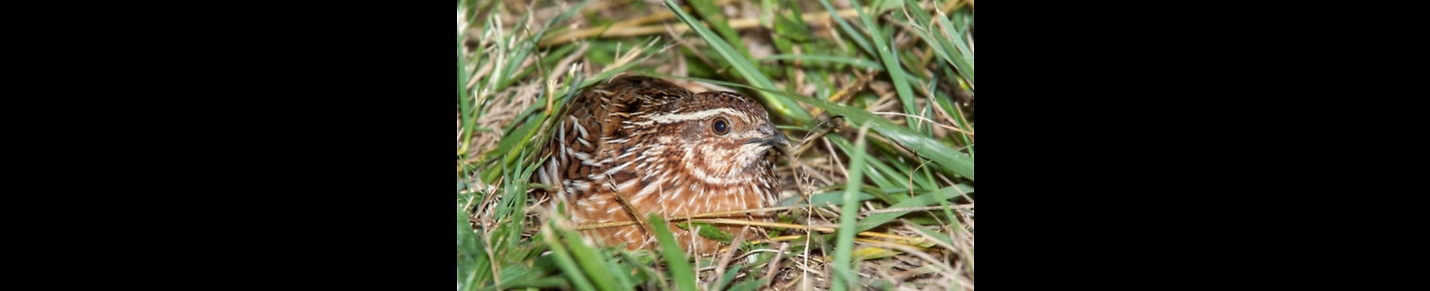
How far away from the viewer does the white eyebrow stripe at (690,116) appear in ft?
11.7

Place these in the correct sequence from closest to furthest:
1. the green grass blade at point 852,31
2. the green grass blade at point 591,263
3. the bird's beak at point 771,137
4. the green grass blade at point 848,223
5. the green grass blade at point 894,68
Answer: the green grass blade at point 848,223, the green grass blade at point 591,263, the bird's beak at point 771,137, the green grass blade at point 894,68, the green grass blade at point 852,31

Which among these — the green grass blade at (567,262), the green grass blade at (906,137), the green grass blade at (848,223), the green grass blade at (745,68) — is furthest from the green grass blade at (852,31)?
the green grass blade at (567,262)

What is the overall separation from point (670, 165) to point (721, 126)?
208mm

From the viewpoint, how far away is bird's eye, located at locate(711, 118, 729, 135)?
3598 mm

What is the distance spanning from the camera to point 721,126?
3613 mm

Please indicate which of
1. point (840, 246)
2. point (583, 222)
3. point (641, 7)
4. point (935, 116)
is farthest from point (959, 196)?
point (641, 7)

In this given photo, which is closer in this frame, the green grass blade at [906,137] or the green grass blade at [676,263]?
the green grass blade at [676,263]

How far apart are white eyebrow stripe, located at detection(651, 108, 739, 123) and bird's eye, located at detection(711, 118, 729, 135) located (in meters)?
0.03

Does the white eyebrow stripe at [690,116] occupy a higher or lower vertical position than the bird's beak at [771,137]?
higher

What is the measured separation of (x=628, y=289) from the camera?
2826mm

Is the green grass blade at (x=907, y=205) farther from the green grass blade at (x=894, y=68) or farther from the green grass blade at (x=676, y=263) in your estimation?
the green grass blade at (x=676, y=263)

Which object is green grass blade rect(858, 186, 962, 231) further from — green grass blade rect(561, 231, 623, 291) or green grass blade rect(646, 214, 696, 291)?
green grass blade rect(561, 231, 623, 291)

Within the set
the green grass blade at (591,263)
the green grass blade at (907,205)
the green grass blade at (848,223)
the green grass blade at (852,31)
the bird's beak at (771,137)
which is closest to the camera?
the green grass blade at (848,223)

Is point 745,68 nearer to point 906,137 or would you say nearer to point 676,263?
point 906,137
